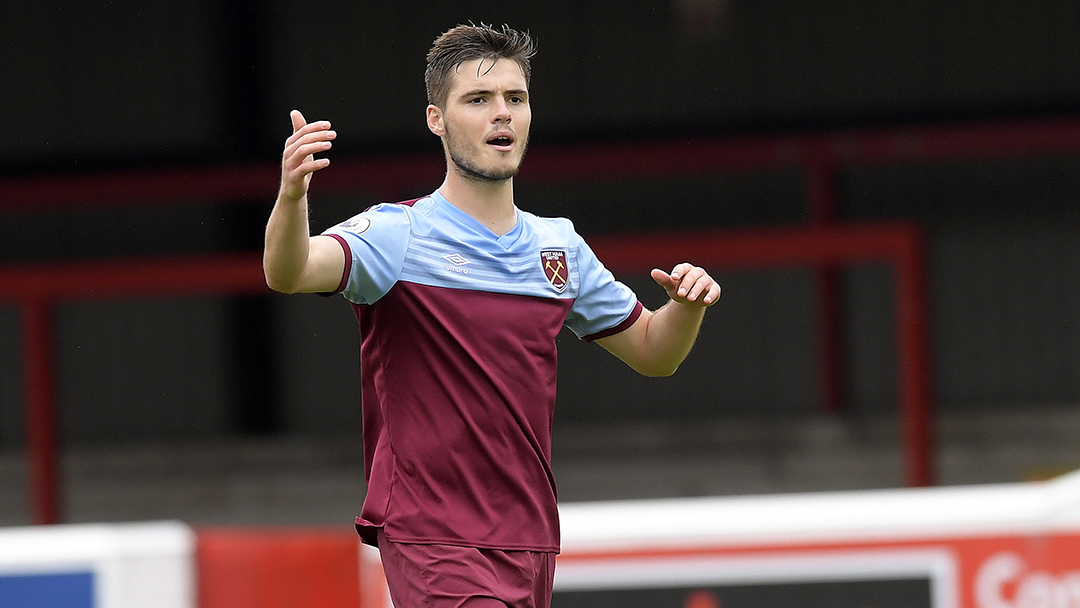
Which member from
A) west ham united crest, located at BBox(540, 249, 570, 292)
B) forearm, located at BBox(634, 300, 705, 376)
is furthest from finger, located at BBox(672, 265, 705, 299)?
west ham united crest, located at BBox(540, 249, 570, 292)

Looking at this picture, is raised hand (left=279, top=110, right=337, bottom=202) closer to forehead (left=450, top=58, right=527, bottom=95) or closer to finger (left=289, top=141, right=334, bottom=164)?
finger (left=289, top=141, right=334, bottom=164)

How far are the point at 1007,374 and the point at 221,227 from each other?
7091mm

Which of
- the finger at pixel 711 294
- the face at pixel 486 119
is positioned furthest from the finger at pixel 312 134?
the finger at pixel 711 294

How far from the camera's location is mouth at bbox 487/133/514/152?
9.09 ft

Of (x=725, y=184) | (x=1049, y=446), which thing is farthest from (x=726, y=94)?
(x=1049, y=446)

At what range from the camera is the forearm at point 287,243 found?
8.15 feet

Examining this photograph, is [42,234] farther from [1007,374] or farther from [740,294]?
[1007,374]

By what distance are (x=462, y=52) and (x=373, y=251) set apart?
0.43 m

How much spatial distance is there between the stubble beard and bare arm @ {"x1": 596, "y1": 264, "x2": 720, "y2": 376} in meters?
0.34

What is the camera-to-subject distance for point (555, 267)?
9.55 ft

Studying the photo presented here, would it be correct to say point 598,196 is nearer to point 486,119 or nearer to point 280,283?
point 486,119

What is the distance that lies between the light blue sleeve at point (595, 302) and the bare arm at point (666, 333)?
31 millimetres

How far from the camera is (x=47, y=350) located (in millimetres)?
8711

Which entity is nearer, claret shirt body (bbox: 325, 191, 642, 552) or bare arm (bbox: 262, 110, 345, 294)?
bare arm (bbox: 262, 110, 345, 294)
